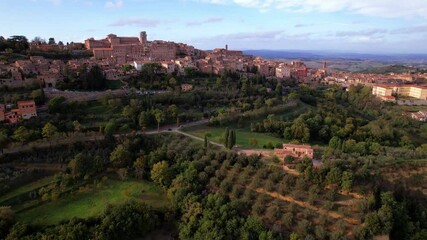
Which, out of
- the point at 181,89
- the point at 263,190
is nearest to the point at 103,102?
the point at 181,89

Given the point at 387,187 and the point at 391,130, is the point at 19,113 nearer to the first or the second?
the point at 387,187

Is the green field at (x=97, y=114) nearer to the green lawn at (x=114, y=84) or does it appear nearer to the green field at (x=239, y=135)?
the green lawn at (x=114, y=84)

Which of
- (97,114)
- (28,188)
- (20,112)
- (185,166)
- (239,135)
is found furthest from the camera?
(97,114)

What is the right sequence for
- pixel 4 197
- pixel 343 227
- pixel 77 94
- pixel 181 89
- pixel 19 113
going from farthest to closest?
pixel 181 89 → pixel 77 94 → pixel 19 113 → pixel 4 197 → pixel 343 227

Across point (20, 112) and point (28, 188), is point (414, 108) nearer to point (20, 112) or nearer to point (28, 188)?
point (20, 112)

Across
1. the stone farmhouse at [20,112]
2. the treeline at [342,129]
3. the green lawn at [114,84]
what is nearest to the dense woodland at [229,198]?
the stone farmhouse at [20,112]

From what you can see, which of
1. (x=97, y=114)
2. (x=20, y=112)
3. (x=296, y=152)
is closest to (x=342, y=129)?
(x=296, y=152)
